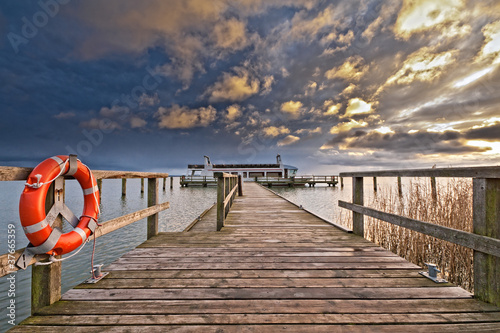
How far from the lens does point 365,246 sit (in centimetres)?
310

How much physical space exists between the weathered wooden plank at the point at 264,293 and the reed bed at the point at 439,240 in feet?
7.37

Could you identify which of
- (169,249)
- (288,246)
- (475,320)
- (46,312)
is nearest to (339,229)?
(288,246)

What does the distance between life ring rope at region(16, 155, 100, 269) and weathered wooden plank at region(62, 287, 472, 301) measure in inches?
18.7

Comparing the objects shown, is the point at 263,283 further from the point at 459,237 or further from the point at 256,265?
the point at 459,237

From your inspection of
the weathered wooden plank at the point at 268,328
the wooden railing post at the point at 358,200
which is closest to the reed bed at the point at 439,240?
the wooden railing post at the point at 358,200

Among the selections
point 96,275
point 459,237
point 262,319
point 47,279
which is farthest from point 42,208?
point 459,237

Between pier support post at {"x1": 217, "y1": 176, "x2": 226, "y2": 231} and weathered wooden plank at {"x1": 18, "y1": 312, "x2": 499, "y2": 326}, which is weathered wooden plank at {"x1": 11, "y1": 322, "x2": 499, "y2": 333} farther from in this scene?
pier support post at {"x1": 217, "y1": 176, "x2": 226, "y2": 231}

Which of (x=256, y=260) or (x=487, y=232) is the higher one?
(x=487, y=232)

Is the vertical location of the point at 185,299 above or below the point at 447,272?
above

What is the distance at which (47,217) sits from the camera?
168 cm

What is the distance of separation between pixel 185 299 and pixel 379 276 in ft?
5.96

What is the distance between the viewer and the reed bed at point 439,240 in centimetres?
359

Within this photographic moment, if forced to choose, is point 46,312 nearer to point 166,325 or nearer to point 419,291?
point 166,325

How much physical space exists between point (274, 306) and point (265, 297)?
132mm
